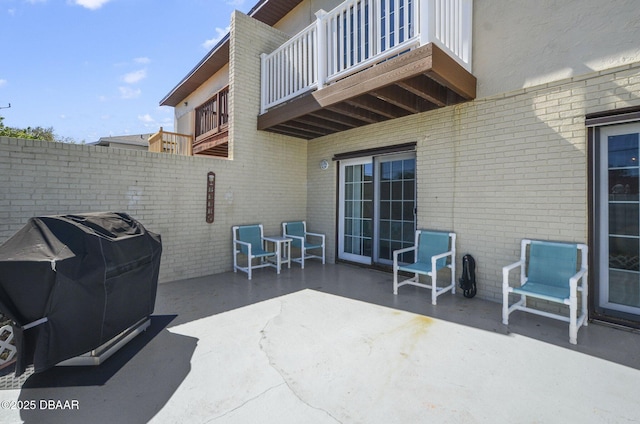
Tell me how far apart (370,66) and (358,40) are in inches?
37.2

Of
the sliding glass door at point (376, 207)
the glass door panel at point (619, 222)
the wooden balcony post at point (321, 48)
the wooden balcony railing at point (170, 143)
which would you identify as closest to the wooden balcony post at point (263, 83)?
the wooden balcony post at point (321, 48)

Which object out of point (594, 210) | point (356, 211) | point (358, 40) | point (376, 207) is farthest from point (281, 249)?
point (594, 210)

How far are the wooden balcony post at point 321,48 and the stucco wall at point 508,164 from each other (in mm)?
1572

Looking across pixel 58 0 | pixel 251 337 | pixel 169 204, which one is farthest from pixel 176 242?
pixel 58 0

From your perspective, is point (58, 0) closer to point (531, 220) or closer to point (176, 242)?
point (176, 242)

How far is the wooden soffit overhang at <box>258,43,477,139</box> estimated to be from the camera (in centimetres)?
334

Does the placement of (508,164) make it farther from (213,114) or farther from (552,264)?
(213,114)

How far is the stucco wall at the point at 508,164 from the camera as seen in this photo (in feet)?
10.8

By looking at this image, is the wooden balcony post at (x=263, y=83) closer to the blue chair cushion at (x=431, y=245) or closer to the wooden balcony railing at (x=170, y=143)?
the wooden balcony railing at (x=170, y=143)

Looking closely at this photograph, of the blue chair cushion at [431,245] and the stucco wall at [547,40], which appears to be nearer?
the stucco wall at [547,40]

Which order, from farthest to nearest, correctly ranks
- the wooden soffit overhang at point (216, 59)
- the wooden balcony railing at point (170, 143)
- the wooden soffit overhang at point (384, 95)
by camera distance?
the wooden balcony railing at point (170, 143) → the wooden soffit overhang at point (216, 59) → the wooden soffit overhang at point (384, 95)

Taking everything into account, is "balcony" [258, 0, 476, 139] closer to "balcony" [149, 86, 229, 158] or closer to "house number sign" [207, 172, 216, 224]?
"house number sign" [207, 172, 216, 224]

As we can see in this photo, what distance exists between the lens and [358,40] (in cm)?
466

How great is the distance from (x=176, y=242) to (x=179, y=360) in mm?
2868
